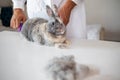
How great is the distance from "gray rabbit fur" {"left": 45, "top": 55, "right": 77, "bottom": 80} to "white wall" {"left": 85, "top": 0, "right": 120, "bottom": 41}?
27 cm

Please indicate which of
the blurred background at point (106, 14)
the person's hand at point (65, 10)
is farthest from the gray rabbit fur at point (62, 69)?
the blurred background at point (106, 14)

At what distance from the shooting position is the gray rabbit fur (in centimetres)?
40

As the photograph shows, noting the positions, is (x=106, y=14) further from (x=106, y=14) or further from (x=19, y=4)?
(x=19, y=4)

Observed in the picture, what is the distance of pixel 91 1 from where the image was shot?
0.67 metres

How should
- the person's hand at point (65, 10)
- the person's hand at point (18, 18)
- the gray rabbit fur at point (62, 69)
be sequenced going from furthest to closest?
the person's hand at point (18, 18) < the person's hand at point (65, 10) < the gray rabbit fur at point (62, 69)

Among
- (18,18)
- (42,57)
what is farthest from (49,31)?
(18,18)

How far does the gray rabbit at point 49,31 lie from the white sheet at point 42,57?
21 mm

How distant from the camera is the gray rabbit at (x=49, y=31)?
50cm

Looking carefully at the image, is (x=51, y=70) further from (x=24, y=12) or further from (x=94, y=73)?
(x=24, y=12)

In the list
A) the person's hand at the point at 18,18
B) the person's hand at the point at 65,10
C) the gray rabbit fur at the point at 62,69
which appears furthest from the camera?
the person's hand at the point at 18,18

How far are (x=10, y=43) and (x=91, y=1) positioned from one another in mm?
341

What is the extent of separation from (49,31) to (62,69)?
15 centimetres

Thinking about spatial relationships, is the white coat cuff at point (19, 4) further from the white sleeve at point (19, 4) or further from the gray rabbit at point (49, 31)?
the gray rabbit at point (49, 31)

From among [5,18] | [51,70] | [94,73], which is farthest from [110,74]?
[5,18]
